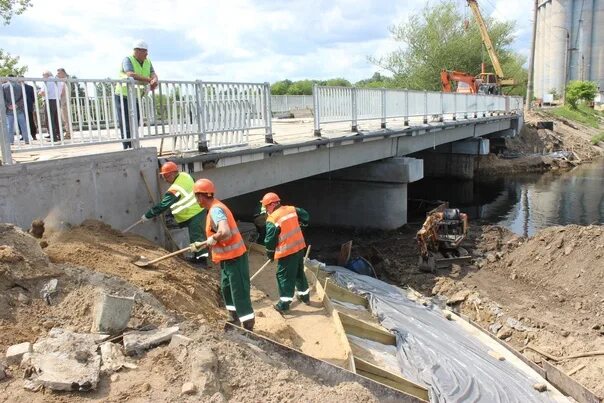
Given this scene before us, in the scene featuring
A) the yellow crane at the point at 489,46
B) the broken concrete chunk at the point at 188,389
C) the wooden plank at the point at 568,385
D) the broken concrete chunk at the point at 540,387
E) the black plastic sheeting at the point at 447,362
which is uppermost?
the yellow crane at the point at 489,46

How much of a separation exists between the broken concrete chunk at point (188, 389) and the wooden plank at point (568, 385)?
442 centimetres

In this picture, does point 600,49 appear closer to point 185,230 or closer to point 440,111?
point 440,111

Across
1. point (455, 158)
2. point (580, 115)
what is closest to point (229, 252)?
point (455, 158)

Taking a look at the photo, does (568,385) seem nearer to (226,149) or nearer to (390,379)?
(390,379)

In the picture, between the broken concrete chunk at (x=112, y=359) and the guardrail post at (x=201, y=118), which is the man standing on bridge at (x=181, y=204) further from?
the broken concrete chunk at (x=112, y=359)

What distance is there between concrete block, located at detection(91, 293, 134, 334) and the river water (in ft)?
46.5

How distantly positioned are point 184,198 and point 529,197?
19047 millimetres

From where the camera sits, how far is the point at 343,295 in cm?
790

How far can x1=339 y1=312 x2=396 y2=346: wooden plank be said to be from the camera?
6.40 metres

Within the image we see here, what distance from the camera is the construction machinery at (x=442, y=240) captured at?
11.5 m

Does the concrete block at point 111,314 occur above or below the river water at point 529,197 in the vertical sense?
above

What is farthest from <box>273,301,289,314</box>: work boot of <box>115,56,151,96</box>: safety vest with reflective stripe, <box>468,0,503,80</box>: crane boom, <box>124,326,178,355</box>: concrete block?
<box>468,0,503,80</box>: crane boom

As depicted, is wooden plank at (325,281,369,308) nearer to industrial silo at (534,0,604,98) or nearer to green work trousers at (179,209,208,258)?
green work trousers at (179,209,208,258)

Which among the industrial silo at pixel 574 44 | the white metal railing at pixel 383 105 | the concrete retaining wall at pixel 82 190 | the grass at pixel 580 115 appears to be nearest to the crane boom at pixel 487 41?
the grass at pixel 580 115
